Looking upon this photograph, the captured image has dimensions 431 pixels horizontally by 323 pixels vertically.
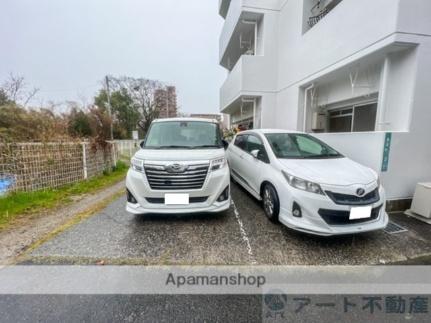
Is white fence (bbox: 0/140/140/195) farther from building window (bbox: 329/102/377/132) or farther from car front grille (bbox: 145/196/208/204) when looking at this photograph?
building window (bbox: 329/102/377/132)

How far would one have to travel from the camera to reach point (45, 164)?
15.9 feet

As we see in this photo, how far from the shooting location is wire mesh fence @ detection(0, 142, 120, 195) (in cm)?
416

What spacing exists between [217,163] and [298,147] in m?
1.66

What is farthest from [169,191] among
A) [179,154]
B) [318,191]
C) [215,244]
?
[318,191]

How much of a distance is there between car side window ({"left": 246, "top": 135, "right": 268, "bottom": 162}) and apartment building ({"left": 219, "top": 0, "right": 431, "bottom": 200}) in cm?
203

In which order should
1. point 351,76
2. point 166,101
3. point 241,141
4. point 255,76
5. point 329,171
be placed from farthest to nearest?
point 166,101 < point 255,76 < point 351,76 < point 241,141 < point 329,171

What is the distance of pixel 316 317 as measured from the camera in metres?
1.69

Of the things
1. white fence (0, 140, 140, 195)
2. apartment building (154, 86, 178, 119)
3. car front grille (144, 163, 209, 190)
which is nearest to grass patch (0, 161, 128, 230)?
white fence (0, 140, 140, 195)

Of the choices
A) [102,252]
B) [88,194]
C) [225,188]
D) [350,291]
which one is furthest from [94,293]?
[88,194]

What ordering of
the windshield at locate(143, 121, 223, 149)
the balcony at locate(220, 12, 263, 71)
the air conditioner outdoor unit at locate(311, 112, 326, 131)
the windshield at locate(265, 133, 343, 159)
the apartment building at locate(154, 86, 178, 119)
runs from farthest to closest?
the apartment building at locate(154, 86, 178, 119), the balcony at locate(220, 12, 263, 71), the air conditioner outdoor unit at locate(311, 112, 326, 131), the windshield at locate(143, 121, 223, 149), the windshield at locate(265, 133, 343, 159)

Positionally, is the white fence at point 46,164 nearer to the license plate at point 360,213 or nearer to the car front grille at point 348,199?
the car front grille at point 348,199

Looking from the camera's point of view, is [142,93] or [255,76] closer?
[255,76]

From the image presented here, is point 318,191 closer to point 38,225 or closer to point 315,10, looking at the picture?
point 38,225

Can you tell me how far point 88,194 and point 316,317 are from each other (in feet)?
17.2
